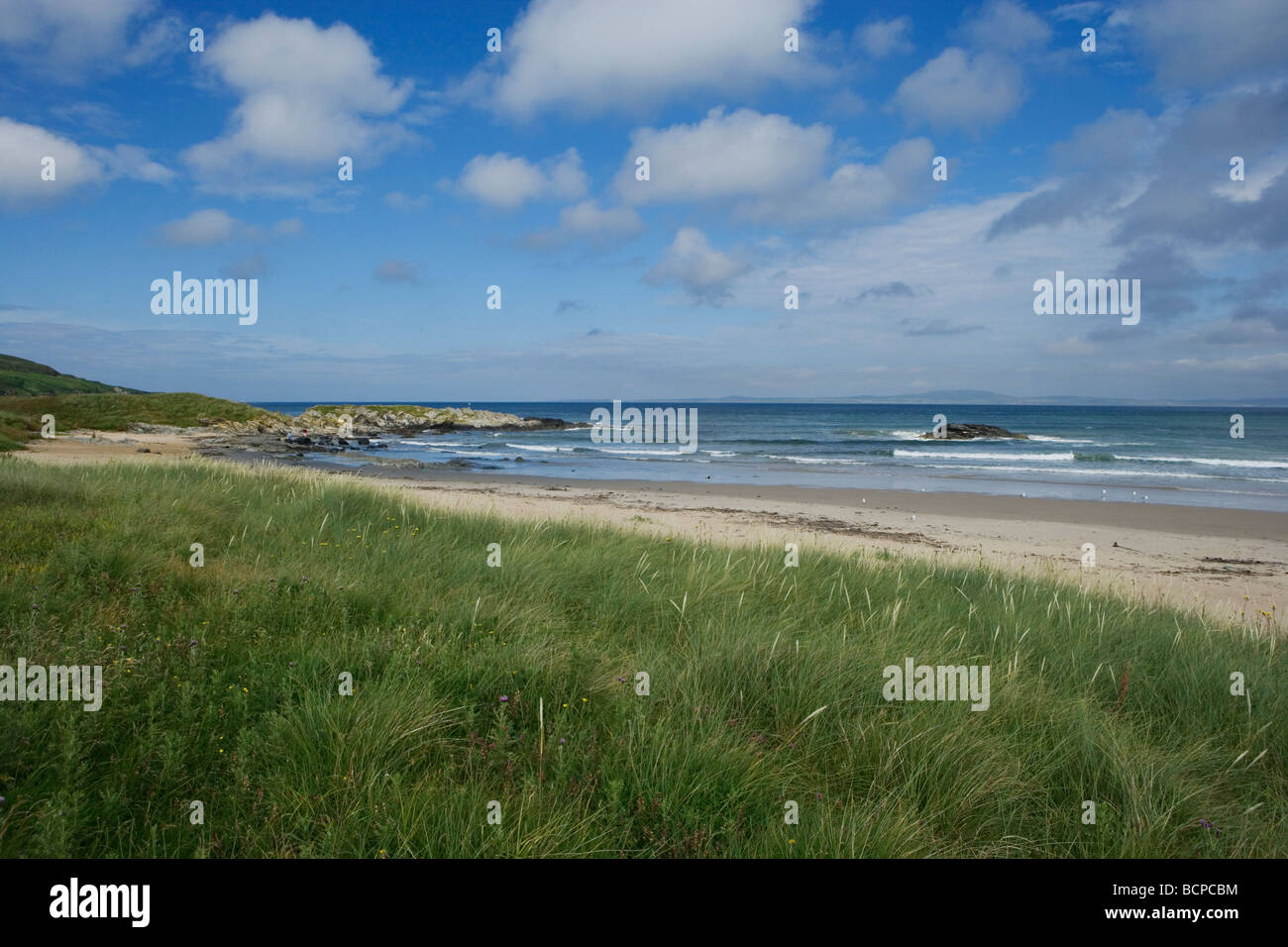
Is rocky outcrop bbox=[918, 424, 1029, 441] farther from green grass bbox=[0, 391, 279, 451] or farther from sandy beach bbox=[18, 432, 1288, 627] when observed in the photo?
green grass bbox=[0, 391, 279, 451]

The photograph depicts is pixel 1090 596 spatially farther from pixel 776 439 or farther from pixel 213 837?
pixel 776 439

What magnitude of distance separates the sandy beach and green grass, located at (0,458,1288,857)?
342 cm

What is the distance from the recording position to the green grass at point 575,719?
2736 mm

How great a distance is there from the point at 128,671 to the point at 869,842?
3577 mm

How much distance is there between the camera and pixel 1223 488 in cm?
2658

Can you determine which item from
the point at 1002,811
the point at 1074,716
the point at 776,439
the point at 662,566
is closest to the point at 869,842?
the point at 1002,811

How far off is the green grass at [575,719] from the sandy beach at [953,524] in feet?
11.2

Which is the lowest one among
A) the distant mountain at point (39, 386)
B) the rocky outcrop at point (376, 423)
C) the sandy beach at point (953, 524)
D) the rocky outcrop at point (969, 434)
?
the sandy beach at point (953, 524)

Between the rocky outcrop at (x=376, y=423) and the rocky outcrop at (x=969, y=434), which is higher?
the rocky outcrop at (x=376, y=423)

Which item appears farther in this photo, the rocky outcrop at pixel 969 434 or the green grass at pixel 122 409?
the rocky outcrop at pixel 969 434

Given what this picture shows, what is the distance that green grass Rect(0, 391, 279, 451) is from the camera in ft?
147

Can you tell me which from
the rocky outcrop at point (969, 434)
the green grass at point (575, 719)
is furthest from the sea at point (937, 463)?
the green grass at point (575, 719)

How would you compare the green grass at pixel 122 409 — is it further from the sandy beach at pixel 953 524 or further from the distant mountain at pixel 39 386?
the sandy beach at pixel 953 524
